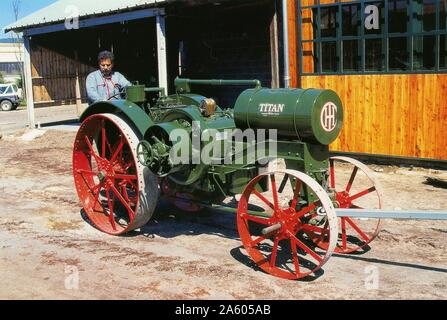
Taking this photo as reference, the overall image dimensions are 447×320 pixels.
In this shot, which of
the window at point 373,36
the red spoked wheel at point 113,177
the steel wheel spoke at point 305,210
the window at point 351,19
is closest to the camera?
the steel wheel spoke at point 305,210

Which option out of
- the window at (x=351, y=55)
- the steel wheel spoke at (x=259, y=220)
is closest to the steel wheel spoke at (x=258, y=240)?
the steel wheel spoke at (x=259, y=220)

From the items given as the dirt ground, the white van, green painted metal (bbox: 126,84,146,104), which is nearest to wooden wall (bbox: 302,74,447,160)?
the dirt ground

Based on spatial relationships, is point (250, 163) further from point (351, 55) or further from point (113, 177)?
point (351, 55)

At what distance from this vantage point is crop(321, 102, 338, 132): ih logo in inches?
175

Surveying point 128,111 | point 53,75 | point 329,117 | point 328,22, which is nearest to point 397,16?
point 328,22

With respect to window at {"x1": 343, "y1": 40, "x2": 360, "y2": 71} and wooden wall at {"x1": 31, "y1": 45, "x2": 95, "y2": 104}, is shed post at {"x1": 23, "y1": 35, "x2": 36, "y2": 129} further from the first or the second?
window at {"x1": 343, "y1": 40, "x2": 360, "y2": 71}

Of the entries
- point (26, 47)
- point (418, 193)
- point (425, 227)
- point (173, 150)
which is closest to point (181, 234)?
point (173, 150)

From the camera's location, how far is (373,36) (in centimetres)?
830

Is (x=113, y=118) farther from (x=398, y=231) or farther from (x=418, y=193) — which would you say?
(x=418, y=193)

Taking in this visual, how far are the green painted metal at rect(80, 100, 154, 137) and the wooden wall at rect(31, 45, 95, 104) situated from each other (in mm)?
10912

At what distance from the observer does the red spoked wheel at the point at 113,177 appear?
16.9 feet

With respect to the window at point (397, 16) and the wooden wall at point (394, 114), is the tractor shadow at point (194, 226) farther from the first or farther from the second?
the window at point (397, 16)

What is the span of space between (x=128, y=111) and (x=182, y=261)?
1.63m

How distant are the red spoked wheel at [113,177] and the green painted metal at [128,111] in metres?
0.10
